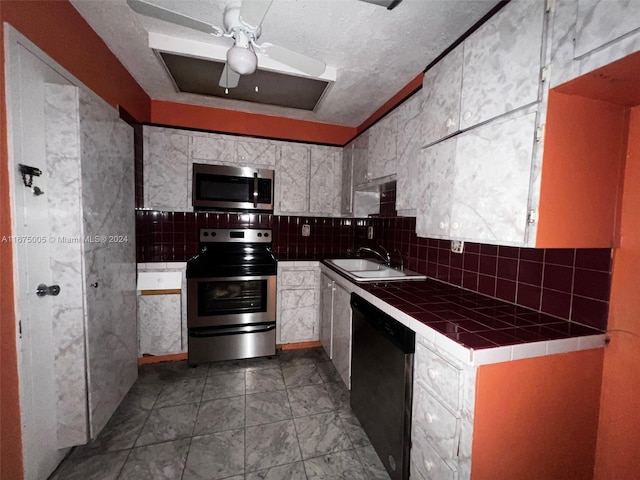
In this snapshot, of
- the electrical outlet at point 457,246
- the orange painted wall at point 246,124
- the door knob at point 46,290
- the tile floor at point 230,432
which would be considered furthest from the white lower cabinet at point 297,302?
the door knob at point 46,290

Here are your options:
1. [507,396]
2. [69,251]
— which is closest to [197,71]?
[69,251]

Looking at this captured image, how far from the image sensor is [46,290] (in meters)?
1.29

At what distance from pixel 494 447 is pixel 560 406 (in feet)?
1.12

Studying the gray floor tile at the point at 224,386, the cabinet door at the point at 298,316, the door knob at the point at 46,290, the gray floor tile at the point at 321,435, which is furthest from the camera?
the cabinet door at the point at 298,316

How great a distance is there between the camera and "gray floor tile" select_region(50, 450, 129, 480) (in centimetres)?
137

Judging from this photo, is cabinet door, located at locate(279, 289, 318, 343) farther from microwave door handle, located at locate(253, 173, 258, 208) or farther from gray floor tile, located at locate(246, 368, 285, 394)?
microwave door handle, located at locate(253, 173, 258, 208)

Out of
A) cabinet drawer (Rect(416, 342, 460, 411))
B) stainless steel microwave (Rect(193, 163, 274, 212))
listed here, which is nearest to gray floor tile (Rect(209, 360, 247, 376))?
stainless steel microwave (Rect(193, 163, 274, 212))

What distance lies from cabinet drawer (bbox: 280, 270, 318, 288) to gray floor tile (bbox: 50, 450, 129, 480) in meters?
1.64

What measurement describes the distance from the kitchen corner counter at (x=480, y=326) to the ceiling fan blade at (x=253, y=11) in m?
1.46

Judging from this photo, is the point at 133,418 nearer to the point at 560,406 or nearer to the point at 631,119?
the point at 560,406

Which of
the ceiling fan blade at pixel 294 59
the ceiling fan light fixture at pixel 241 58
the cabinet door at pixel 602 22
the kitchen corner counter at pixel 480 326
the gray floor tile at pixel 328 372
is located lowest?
the gray floor tile at pixel 328 372

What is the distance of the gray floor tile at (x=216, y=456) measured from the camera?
4.61 ft

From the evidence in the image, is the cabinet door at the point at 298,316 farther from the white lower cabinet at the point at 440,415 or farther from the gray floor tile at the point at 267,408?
the white lower cabinet at the point at 440,415

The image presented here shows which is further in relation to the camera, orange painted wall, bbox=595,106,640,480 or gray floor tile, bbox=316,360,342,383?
gray floor tile, bbox=316,360,342,383
